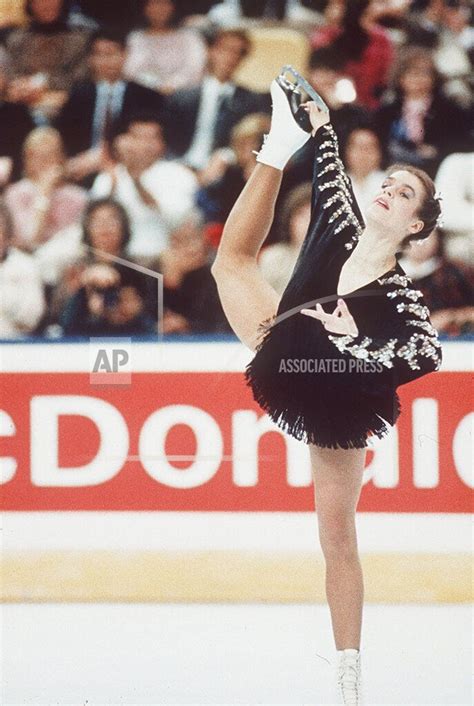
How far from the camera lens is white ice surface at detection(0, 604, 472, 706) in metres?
2.04

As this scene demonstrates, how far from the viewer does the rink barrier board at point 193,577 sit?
257 centimetres

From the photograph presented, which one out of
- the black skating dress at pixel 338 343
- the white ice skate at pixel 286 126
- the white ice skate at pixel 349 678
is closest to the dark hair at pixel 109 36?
the white ice skate at pixel 286 126

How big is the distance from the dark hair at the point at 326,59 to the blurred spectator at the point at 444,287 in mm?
504

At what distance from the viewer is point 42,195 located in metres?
2.63

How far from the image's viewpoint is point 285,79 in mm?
2338

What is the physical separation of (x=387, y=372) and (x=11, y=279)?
3.53ft

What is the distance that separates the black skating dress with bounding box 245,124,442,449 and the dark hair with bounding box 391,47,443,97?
614 mm

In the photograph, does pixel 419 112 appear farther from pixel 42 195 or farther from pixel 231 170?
pixel 42 195

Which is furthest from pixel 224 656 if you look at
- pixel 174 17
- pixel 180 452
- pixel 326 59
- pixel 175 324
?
pixel 174 17

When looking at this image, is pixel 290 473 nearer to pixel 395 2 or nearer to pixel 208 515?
pixel 208 515

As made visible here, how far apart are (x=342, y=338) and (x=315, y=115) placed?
47 cm

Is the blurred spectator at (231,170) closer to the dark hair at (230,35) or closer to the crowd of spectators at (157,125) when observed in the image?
the crowd of spectators at (157,125)

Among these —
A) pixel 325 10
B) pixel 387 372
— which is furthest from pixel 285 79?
pixel 387 372

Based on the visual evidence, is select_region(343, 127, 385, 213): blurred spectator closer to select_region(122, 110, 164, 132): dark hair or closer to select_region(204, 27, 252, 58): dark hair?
select_region(204, 27, 252, 58): dark hair
